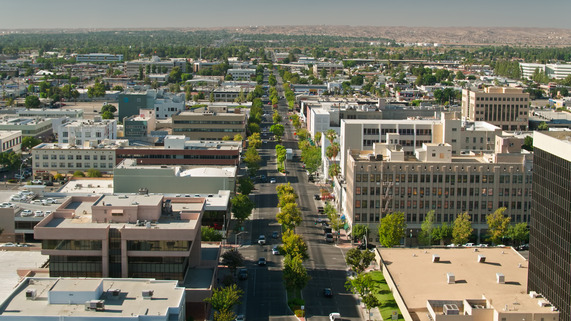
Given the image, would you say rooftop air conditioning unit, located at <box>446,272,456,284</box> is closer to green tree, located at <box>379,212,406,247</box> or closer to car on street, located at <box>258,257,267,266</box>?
green tree, located at <box>379,212,406,247</box>

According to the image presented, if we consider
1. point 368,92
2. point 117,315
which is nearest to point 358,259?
point 117,315

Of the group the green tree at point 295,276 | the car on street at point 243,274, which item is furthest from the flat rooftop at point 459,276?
the car on street at point 243,274

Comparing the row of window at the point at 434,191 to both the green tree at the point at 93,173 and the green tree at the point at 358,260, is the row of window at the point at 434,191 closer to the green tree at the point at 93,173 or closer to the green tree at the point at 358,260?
the green tree at the point at 358,260

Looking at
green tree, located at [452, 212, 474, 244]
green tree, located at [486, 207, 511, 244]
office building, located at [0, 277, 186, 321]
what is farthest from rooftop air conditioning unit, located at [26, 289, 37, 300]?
green tree, located at [486, 207, 511, 244]

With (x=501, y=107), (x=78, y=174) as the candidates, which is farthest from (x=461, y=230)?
(x=501, y=107)

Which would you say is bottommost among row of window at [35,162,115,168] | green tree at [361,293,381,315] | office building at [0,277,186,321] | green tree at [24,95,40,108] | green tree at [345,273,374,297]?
green tree at [361,293,381,315]

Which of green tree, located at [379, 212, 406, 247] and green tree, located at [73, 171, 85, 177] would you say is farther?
green tree, located at [73, 171, 85, 177]

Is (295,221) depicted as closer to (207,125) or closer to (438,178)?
(438,178)
